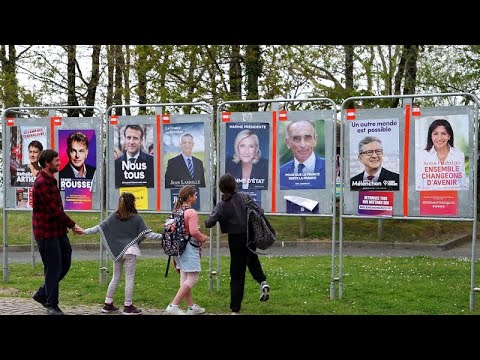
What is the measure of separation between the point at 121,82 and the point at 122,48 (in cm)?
127

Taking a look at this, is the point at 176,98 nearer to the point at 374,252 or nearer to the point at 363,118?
the point at 374,252

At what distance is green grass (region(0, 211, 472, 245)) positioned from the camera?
1881 centimetres

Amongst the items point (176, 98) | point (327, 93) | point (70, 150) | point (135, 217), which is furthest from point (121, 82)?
point (135, 217)

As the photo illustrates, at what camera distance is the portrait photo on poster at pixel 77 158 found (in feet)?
35.8

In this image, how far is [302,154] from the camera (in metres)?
9.66

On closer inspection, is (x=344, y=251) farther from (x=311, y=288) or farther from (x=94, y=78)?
(x=94, y=78)

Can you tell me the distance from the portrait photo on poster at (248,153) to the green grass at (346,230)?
341 inches

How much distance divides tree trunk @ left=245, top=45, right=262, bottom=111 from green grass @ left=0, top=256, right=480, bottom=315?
29.3 feet

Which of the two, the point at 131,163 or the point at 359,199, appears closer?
the point at 359,199

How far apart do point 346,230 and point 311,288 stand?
10.2m

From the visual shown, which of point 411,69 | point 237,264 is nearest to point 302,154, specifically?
point 237,264

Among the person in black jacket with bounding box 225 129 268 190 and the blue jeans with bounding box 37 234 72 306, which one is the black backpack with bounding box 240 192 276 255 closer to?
the person in black jacket with bounding box 225 129 268 190

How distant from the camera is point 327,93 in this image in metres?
21.4

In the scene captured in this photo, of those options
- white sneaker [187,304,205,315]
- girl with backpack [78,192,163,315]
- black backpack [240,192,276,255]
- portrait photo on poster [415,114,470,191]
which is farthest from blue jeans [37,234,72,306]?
portrait photo on poster [415,114,470,191]
